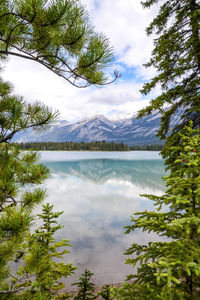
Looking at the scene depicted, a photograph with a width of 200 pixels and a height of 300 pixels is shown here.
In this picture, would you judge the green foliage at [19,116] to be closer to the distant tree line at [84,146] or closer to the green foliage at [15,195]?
the green foliage at [15,195]

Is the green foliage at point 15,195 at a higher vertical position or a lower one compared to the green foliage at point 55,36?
lower

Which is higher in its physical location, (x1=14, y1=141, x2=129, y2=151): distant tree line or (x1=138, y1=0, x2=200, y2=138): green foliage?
(x1=138, y1=0, x2=200, y2=138): green foliage

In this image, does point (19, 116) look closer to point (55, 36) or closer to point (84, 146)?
point (55, 36)

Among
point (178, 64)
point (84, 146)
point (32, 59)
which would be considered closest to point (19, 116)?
point (32, 59)

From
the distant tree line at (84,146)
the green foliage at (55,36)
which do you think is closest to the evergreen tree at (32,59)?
the green foliage at (55,36)

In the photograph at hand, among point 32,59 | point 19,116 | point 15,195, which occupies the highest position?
point 32,59

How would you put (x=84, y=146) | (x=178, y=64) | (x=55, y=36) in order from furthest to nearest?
(x=84, y=146) < (x=178, y=64) < (x=55, y=36)

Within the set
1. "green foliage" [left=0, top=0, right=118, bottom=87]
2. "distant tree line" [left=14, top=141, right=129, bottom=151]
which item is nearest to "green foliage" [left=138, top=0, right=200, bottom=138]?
"green foliage" [left=0, top=0, right=118, bottom=87]

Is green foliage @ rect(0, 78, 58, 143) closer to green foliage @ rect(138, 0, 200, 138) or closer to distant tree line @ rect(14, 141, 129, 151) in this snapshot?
green foliage @ rect(138, 0, 200, 138)

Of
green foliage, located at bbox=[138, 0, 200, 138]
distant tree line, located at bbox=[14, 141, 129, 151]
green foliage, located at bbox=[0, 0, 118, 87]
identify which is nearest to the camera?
green foliage, located at bbox=[0, 0, 118, 87]

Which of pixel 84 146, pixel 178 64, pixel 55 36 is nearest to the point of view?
pixel 55 36

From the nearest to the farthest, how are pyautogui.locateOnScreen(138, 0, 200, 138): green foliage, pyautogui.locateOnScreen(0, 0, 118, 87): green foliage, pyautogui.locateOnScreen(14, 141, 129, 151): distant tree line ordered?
pyautogui.locateOnScreen(0, 0, 118, 87): green foliage < pyautogui.locateOnScreen(138, 0, 200, 138): green foliage < pyautogui.locateOnScreen(14, 141, 129, 151): distant tree line

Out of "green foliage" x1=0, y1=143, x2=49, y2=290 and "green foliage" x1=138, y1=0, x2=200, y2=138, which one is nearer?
"green foliage" x1=0, y1=143, x2=49, y2=290

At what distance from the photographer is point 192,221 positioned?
1.64 m
